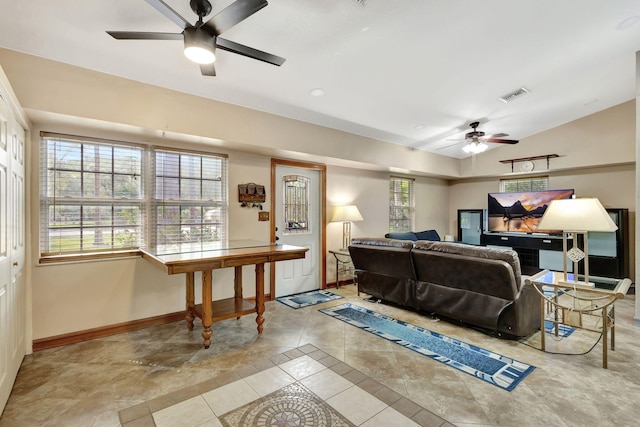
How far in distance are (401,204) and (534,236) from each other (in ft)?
8.76

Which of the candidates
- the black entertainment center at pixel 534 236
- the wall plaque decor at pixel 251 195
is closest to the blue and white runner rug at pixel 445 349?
the wall plaque decor at pixel 251 195

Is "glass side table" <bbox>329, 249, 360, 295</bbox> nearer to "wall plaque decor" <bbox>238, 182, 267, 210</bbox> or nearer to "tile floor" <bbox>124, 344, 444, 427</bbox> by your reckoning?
"wall plaque decor" <bbox>238, 182, 267, 210</bbox>

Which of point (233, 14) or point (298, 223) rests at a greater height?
point (233, 14)

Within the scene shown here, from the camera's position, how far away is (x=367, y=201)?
19.9ft

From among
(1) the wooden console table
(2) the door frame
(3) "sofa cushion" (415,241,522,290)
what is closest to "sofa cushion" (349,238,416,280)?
→ (3) "sofa cushion" (415,241,522,290)

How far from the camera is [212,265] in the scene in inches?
111

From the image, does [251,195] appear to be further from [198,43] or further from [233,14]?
[233,14]

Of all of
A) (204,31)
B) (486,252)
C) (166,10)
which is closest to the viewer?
(166,10)

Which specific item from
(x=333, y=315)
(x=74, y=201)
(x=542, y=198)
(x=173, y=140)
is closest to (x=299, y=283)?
(x=333, y=315)

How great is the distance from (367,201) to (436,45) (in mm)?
3418

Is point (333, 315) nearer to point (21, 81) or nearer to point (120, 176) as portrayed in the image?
point (120, 176)

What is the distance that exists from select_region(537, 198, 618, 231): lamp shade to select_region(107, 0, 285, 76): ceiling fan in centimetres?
280

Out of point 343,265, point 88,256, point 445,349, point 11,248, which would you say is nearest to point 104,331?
point 88,256

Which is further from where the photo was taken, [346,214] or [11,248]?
[346,214]
